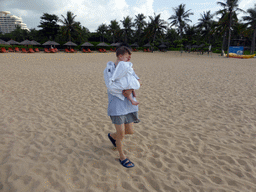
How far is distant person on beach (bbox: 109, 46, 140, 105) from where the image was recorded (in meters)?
1.92

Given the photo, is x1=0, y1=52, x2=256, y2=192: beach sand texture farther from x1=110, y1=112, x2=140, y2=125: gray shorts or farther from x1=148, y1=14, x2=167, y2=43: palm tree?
x1=148, y1=14, x2=167, y2=43: palm tree

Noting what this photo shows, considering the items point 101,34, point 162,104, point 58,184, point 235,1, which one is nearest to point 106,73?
point 58,184

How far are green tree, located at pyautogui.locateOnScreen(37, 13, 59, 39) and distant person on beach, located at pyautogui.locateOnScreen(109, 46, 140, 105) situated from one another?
142ft

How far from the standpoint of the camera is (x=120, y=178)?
86.1 inches

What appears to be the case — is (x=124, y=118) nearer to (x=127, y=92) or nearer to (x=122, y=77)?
(x=127, y=92)

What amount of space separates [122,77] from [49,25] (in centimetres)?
4376

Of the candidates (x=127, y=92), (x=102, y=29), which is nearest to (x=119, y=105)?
(x=127, y=92)

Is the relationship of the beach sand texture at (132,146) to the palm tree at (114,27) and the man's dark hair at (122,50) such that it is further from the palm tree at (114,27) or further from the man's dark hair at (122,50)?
the palm tree at (114,27)

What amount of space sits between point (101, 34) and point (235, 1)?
1313 inches

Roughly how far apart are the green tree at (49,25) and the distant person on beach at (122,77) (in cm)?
4326

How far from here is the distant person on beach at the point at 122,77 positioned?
75.5 inches

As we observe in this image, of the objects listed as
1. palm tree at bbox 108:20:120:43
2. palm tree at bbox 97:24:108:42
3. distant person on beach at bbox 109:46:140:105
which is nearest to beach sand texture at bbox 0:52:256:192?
distant person on beach at bbox 109:46:140:105

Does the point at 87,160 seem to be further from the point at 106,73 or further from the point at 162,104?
the point at 162,104

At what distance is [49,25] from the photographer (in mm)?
38031
